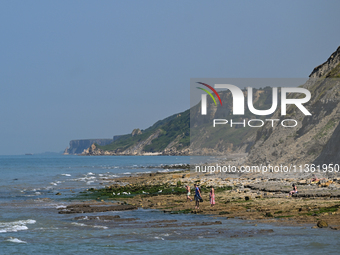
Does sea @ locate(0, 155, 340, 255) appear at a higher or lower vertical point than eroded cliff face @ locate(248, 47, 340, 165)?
lower

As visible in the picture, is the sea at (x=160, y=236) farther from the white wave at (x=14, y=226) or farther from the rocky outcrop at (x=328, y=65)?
the rocky outcrop at (x=328, y=65)

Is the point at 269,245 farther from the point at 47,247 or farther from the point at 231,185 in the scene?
the point at 231,185

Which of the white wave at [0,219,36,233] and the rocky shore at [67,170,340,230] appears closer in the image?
the rocky shore at [67,170,340,230]

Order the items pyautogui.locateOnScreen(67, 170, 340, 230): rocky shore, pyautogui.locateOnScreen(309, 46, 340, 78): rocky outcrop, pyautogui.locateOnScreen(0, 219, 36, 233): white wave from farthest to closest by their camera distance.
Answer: pyautogui.locateOnScreen(309, 46, 340, 78): rocky outcrop → pyautogui.locateOnScreen(0, 219, 36, 233): white wave → pyautogui.locateOnScreen(67, 170, 340, 230): rocky shore

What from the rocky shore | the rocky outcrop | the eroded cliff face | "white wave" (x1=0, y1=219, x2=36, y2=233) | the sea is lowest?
"white wave" (x1=0, y1=219, x2=36, y2=233)

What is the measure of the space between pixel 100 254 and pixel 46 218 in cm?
1230

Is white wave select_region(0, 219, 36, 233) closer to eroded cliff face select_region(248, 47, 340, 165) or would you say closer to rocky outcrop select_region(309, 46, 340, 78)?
eroded cliff face select_region(248, 47, 340, 165)

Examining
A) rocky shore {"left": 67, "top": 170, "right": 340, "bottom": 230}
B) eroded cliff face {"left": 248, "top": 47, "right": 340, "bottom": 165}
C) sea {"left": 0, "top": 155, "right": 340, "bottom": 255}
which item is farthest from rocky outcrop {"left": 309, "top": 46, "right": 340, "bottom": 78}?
sea {"left": 0, "top": 155, "right": 340, "bottom": 255}

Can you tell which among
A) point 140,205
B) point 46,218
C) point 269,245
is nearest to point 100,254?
point 269,245

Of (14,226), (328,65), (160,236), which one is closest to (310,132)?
(328,65)

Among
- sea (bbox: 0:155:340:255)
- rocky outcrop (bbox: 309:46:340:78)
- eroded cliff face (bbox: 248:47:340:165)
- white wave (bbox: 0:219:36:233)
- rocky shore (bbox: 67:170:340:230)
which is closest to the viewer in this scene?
sea (bbox: 0:155:340:255)

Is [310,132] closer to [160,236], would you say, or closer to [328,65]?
[328,65]

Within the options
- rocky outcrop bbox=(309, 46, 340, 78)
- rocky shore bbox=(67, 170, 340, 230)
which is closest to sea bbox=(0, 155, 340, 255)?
rocky shore bbox=(67, 170, 340, 230)

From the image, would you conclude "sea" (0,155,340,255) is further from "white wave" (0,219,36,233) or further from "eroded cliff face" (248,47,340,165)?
"eroded cliff face" (248,47,340,165)
